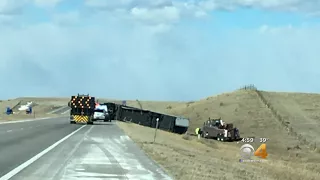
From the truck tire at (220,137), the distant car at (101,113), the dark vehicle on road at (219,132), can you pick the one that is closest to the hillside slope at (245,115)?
the dark vehicle on road at (219,132)

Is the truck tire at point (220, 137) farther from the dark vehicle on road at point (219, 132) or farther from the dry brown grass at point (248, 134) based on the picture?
the dry brown grass at point (248, 134)

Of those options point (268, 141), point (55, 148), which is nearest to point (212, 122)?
point (268, 141)

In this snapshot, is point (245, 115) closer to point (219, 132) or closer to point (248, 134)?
point (248, 134)

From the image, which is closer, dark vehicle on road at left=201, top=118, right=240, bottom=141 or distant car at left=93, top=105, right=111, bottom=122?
dark vehicle on road at left=201, top=118, right=240, bottom=141

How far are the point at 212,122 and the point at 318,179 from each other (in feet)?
122

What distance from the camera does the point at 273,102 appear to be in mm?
103250

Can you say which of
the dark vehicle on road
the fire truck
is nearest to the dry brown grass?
the dark vehicle on road

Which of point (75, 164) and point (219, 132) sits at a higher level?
point (219, 132)

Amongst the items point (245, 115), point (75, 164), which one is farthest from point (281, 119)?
point (75, 164)

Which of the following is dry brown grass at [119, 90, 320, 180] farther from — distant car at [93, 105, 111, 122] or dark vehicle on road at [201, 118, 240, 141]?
distant car at [93, 105, 111, 122]

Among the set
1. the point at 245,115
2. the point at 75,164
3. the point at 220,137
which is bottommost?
the point at 75,164

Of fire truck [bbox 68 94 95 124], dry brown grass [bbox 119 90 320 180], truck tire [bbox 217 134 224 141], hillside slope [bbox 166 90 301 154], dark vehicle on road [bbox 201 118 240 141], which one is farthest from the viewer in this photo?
hillside slope [bbox 166 90 301 154]

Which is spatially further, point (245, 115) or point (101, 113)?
point (245, 115)

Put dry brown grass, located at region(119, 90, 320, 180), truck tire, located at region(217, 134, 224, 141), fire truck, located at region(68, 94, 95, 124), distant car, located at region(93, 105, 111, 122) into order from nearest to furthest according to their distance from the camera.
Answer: dry brown grass, located at region(119, 90, 320, 180) < truck tire, located at region(217, 134, 224, 141) < fire truck, located at region(68, 94, 95, 124) < distant car, located at region(93, 105, 111, 122)
